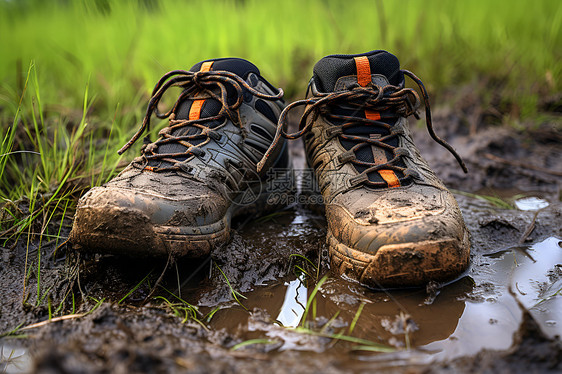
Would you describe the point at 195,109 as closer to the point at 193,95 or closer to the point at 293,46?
the point at 193,95

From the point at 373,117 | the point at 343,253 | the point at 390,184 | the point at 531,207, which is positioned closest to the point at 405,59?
the point at 531,207

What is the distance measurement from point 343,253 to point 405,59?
256cm

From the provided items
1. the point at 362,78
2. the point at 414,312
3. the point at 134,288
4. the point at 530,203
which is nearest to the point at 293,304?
the point at 414,312

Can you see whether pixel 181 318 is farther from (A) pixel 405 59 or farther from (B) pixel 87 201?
(A) pixel 405 59

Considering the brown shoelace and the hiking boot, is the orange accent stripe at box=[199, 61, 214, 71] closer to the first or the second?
the hiking boot

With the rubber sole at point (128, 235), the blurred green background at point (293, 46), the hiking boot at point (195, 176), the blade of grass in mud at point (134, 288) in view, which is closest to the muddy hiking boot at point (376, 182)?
the hiking boot at point (195, 176)

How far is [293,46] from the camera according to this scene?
3609 millimetres

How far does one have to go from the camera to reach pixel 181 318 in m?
1.15

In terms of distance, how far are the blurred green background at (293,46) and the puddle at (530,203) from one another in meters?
1.03

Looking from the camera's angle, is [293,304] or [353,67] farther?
[353,67]

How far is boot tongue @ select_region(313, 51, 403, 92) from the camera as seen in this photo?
5.17ft

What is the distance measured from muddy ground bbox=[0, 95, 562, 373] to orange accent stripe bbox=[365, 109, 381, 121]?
0.56 m

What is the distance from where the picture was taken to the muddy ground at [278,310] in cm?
87

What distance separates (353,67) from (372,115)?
217mm
